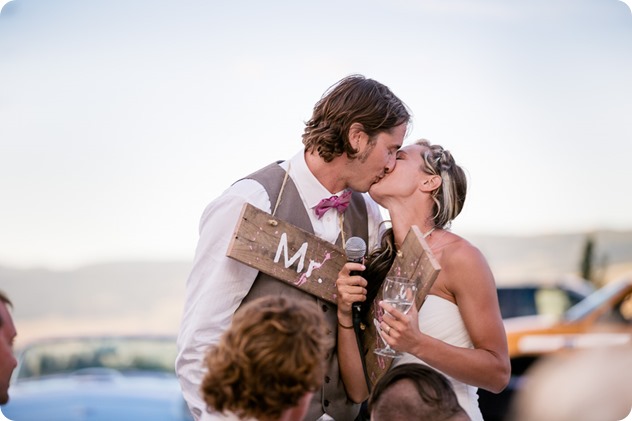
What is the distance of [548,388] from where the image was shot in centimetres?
707

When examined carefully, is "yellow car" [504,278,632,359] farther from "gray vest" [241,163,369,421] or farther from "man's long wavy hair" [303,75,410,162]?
"man's long wavy hair" [303,75,410,162]

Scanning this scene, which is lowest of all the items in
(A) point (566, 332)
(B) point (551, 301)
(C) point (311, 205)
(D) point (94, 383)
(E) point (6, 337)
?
(D) point (94, 383)

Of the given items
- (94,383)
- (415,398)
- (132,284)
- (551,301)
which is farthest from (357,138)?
(132,284)

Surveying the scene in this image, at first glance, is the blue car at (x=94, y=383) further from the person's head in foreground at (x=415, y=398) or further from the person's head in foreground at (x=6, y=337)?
the person's head in foreground at (x=415, y=398)

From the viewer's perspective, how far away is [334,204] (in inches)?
113

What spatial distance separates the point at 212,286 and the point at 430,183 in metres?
0.82

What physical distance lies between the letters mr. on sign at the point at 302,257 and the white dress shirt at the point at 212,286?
11cm

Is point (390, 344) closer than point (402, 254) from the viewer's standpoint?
Yes

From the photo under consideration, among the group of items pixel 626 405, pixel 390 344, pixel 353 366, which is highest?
pixel 390 344

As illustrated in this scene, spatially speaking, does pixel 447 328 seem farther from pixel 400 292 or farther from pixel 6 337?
pixel 6 337

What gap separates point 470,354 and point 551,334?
4.96m

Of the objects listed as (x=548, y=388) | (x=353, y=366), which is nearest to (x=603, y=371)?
(x=548, y=388)

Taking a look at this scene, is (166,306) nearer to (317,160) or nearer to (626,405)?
(626,405)

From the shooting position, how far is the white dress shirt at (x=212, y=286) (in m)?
2.70
